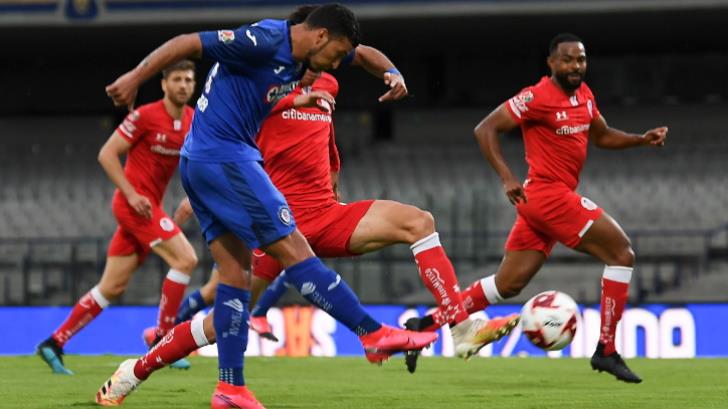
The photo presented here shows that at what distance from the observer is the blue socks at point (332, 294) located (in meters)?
5.75

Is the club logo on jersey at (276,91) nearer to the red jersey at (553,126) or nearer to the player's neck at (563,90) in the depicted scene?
the red jersey at (553,126)

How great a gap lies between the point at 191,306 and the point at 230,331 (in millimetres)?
3890

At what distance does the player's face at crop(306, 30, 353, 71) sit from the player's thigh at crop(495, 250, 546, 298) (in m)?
3.30

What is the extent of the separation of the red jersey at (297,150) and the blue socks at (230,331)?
1.18 meters

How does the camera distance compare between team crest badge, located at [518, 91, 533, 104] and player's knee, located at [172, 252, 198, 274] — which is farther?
player's knee, located at [172, 252, 198, 274]

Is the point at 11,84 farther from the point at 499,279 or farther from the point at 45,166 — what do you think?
the point at 499,279

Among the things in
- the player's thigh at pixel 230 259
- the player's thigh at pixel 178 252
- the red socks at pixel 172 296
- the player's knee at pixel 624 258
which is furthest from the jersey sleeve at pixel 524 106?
the player's thigh at pixel 230 259

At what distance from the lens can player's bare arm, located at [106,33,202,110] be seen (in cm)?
528

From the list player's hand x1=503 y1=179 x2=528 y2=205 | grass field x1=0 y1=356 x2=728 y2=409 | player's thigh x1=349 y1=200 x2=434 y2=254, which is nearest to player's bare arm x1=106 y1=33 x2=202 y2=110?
player's thigh x1=349 y1=200 x2=434 y2=254

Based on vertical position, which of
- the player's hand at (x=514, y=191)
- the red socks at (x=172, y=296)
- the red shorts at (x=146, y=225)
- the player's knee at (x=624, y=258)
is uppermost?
the player's hand at (x=514, y=191)

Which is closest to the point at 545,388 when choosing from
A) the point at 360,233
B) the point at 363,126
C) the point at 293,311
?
the point at 360,233

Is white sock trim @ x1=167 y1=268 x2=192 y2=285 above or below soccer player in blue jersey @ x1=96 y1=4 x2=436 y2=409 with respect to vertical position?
below

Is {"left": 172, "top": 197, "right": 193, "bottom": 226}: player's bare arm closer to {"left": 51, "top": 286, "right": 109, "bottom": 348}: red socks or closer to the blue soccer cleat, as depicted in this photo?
{"left": 51, "top": 286, "right": 109, "bottom": 348}: red socks

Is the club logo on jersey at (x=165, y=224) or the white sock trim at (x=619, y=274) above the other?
the club logo on jersey at (x=165, y=224)
